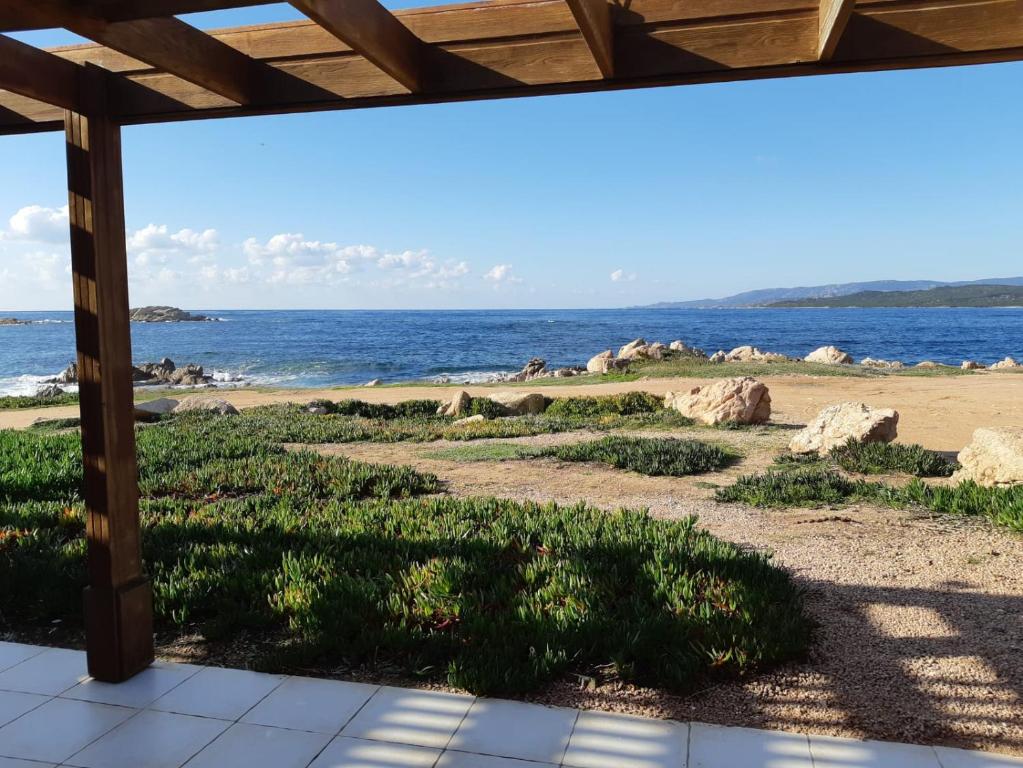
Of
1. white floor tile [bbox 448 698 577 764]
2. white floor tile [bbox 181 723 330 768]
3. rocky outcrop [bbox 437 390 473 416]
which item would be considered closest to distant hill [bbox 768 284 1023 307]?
rocky outcrop [bbox 437 390 473 416]

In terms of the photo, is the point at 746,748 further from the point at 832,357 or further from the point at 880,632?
the point at 832,357

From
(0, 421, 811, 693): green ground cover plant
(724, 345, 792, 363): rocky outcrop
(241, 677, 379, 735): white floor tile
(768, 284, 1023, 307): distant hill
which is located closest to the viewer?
(241, 677, 379, 735): white floor tile

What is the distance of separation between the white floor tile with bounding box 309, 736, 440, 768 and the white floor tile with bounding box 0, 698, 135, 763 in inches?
42.9

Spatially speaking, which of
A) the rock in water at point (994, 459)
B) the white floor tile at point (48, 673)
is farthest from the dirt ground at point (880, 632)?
the white floor tile at point (48, 673)

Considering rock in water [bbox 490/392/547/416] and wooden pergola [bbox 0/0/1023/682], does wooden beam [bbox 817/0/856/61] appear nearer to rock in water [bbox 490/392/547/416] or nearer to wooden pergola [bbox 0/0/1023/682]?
wooden pergola [bbox 0/0/1023/682]

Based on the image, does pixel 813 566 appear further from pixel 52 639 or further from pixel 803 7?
pixel 52 639

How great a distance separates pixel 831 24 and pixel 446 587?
3.55 m

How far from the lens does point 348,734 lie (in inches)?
129

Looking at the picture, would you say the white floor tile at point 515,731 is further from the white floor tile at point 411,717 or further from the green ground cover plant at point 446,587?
the green ground cover plant at point 446,587

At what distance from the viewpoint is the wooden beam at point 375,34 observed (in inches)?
104

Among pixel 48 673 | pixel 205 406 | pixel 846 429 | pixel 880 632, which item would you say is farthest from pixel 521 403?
pixel 48 673

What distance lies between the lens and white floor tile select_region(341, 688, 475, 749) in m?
3.25

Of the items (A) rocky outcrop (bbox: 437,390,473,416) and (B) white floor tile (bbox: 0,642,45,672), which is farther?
(A) rocky outcrop (bbox: 437,390,473,416)

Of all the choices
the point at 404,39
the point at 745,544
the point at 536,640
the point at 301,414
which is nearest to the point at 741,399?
the point at 745,544
